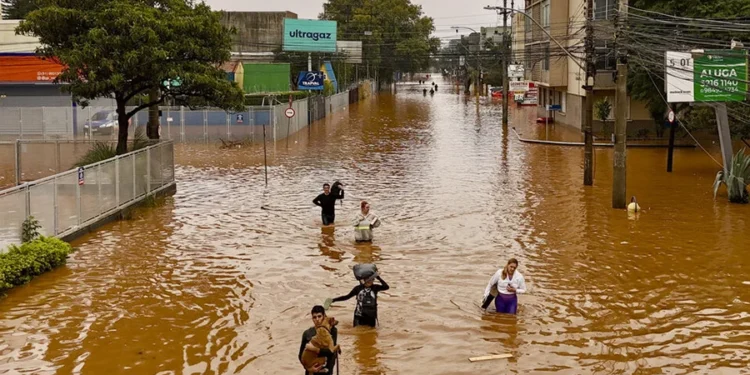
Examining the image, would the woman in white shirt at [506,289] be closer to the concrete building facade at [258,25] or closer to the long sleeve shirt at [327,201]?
the long sleeve shirt at [327,201]

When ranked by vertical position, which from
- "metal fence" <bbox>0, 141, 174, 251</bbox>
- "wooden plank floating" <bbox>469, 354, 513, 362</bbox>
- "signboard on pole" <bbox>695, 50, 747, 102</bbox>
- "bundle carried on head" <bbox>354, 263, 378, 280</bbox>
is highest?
"signboard on pole" <bbox>695, 50, 747, 102</bbox>

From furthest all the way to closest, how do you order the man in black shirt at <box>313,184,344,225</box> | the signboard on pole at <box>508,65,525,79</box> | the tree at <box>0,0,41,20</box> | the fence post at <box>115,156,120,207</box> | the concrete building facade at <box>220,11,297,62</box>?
the concrete building facade at <box>220,11,297,62</box>
the tree at <box>0,0,41,20</box>
the signboard on pole at <box>508,65,525,79</box>
the fence post at <box>115,156,120,207</box>
the man in black shirt at <box>313,184,344,225</box>

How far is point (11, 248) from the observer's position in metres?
15.6

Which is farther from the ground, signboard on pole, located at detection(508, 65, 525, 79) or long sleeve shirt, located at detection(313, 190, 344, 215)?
signboard on pole, located at detection(508, 65, 525, 79)

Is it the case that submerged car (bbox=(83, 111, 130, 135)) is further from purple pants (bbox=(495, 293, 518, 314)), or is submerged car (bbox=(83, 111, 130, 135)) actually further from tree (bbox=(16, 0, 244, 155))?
purple pants (bbox=(495, 293, 518, 314))

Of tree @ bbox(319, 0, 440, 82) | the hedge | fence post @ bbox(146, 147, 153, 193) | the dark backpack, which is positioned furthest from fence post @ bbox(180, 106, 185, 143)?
tree @ bbox(319, 0, 440, 82)

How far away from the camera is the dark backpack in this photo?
41.0 feet

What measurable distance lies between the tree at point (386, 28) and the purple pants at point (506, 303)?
98.5m

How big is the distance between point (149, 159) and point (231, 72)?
39.8 metres

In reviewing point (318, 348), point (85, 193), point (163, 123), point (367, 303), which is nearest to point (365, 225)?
point (367, 303)

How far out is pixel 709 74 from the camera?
942 inches

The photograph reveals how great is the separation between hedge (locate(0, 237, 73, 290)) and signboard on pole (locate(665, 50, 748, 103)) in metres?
17.1

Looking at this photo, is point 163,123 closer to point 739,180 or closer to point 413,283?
point 739,180

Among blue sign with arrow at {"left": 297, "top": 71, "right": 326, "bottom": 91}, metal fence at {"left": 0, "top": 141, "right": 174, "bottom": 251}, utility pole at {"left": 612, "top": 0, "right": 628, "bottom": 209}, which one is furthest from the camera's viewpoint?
blue sign with arrow at {"left": 297, "top": 71, "right": 326, "bottom": 91}
